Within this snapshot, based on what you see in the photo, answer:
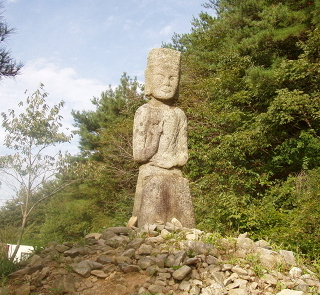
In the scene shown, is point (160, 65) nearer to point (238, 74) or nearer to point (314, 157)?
point (314, 157)

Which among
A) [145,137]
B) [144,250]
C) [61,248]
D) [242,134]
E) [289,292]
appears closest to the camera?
[289,292]

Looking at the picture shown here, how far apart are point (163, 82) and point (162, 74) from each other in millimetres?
135

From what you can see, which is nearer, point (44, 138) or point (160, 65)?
point (160, 65)

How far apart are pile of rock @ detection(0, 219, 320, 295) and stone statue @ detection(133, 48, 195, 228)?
636 mm

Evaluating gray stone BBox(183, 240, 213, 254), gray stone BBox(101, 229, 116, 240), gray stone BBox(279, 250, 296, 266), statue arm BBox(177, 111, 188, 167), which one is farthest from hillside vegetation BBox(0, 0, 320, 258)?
gray stone BBox(101, 229, 116, 240)

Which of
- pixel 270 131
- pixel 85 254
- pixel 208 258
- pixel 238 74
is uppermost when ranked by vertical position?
pixel 238 74

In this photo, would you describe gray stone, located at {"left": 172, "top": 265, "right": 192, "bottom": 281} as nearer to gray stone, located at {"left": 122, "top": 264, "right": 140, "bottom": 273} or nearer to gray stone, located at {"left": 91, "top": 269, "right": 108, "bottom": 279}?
gray stone, located at {"left": 122, "top": 264, "right": 140, "bottom": 273}

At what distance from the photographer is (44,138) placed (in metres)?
10.8

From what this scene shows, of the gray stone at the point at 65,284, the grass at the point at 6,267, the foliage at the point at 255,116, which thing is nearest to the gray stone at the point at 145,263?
the gray stone at the point at 65,284

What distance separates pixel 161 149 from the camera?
5.84 m

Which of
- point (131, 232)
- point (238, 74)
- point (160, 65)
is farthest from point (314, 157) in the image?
point (131, 232)

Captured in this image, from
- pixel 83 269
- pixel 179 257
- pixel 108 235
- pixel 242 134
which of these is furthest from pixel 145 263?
pixel 242 134

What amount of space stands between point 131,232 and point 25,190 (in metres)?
6.63

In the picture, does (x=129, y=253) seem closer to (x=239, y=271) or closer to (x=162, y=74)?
(x=239, y=271)
